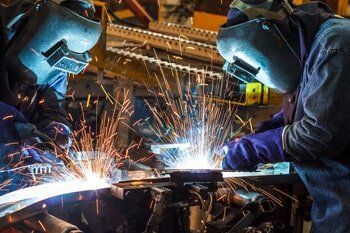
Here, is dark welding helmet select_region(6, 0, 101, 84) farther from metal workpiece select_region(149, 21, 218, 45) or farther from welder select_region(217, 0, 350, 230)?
metal workpiece select_region(149, 21, 218, 45)

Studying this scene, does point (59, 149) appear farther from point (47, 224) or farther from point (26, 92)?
point (47, 224)

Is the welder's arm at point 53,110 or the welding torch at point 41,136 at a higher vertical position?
the welder's arm at point 53,110

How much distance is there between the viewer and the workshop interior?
2160 mm

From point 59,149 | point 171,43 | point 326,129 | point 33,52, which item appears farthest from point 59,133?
point 171,43

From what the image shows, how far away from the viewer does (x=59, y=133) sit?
9.77 ft

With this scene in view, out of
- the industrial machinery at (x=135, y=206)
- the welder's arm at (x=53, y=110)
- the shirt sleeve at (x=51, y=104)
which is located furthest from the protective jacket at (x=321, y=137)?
the shirt sleeve at (x=51, y=104)

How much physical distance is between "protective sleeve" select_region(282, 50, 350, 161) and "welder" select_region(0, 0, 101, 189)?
1.29 m

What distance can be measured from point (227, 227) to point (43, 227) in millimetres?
917

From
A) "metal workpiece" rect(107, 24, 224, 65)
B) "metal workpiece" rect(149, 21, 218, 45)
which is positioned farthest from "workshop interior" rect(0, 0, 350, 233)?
"metal workpiece" rect(149, 21, 218, 45)

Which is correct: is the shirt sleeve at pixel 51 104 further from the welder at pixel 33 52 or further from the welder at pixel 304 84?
the welder at pixel 304 84

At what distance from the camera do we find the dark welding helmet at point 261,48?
2342mm

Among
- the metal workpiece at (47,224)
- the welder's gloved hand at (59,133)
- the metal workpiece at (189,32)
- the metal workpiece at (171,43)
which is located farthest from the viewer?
the metal workpiece at (189,32)

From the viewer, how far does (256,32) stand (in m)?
2.37

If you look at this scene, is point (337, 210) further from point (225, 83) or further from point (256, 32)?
point (225, 83)
